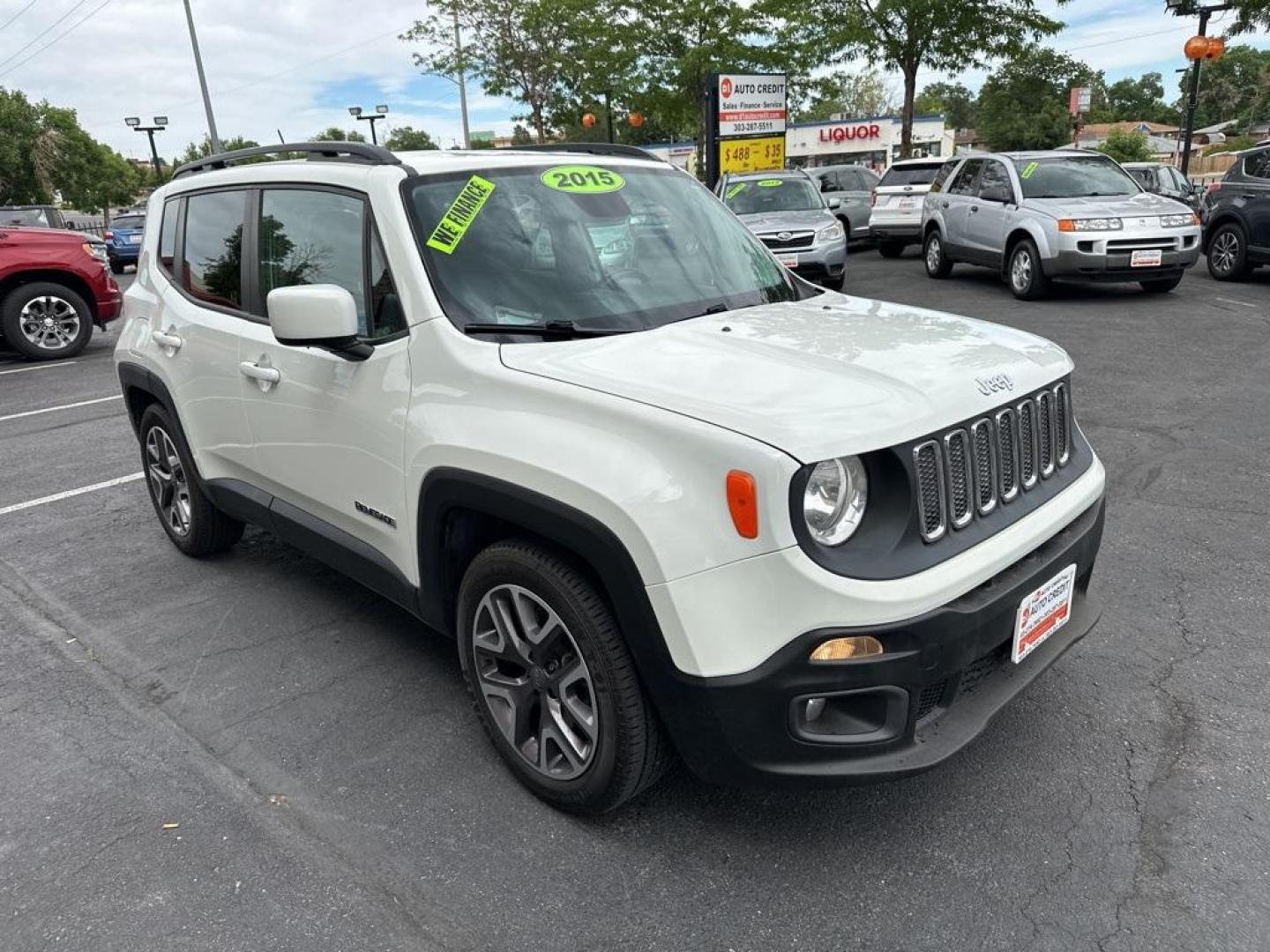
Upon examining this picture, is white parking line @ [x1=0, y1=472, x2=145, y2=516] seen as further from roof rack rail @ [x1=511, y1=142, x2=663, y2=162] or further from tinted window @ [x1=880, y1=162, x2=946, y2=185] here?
tinted window @ [x1=880, y1=162, x2=946, y2=185]

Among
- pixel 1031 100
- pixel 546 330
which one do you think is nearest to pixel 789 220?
pixel 546 330

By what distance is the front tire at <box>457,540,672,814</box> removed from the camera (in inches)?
93.9

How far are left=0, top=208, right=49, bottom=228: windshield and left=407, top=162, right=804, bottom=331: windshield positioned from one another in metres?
14.1

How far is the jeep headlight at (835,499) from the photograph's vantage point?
218cm

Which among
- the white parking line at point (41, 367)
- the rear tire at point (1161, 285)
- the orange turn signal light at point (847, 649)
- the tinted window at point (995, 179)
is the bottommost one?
the white parking line at point (41, 367)

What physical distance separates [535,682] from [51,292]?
35.6 ft

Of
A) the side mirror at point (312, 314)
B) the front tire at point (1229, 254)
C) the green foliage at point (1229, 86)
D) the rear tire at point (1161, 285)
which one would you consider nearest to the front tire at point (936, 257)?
the rear tire at point (1161, 285)

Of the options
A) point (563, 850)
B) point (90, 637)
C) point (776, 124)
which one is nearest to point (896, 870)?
point (563, 850)

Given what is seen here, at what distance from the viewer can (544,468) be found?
2377mm

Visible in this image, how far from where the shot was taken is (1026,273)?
11250 mm

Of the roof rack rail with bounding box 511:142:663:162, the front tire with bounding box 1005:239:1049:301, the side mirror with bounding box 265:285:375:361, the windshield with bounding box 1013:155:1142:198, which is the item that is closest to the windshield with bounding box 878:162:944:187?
the windshield with bounding box 1013:155:1142:198

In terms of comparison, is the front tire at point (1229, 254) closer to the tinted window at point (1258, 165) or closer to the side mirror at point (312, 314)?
the tinted window at point (1258, 165)

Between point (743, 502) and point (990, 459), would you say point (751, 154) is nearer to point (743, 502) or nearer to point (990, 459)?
point (990, 459)

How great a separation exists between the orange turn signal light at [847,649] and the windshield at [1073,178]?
10.7 meters
